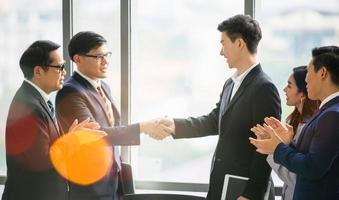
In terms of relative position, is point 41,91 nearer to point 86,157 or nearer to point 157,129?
point 86,157

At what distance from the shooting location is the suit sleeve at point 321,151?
68.9 inches

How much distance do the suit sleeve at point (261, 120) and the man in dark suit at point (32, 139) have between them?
975 millimetres

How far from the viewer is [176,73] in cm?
339

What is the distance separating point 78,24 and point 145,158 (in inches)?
44.3

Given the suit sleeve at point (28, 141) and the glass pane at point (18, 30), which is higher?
the glass pane at point (18, 30)

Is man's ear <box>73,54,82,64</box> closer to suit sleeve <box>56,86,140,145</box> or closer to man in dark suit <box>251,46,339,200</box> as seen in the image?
suit sleeve <box>56,86,140,145</box>

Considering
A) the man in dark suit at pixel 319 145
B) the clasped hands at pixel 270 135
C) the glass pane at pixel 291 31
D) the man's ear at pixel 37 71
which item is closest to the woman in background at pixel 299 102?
the clasped hands at pixel 270 135

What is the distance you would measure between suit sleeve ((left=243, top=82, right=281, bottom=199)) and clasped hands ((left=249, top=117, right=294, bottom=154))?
12cm

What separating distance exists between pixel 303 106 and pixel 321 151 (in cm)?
67

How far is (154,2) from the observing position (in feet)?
11.1

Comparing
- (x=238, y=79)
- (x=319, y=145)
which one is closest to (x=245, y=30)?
(x=238, y=79)

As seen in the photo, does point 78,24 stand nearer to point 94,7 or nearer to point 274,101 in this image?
point 94,7

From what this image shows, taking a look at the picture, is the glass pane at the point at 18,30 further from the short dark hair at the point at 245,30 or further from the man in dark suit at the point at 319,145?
the man in dark suit at the point at 319,145

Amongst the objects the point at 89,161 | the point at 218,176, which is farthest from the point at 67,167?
the point at 218,176
